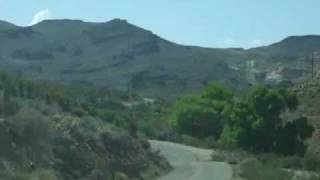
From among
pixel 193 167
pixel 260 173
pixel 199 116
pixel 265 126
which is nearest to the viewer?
pixel 260 173

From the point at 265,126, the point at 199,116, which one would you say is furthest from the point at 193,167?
the point at 199,116

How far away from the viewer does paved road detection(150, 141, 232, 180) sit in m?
46.9

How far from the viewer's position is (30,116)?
1298 inches

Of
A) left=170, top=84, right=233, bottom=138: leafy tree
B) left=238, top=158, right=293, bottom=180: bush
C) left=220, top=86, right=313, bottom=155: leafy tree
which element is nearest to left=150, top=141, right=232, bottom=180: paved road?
left=238, top=158, right=293, bottom=180: bush

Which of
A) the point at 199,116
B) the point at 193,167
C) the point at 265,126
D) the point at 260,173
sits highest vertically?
the point at 260,173

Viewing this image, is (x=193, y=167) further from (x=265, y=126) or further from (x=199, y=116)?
(x=199, y=116)

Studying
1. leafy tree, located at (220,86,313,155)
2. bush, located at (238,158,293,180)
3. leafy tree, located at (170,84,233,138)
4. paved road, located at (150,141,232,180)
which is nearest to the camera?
bush, located at (238,158,293,180)

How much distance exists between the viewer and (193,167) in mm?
55281

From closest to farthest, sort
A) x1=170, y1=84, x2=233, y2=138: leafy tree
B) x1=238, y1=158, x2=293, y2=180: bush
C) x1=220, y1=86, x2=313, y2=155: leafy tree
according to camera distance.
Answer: x1=238, y1=158, x2=293, y2=180: bush, x1=220, y1=86, x2=313, y2=155: leafy tree, x1=170, y1=84, x2=233, y2=138: leafy tree

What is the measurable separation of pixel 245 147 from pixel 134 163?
112ft

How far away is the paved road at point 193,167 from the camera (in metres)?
46.9

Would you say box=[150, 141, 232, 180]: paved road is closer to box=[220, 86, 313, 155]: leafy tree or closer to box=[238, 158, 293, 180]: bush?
box=[238, 158, 293, 180]: bush

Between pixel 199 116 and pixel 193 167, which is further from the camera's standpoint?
pixel 199 116

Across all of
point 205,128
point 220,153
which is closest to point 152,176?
point 220,153
